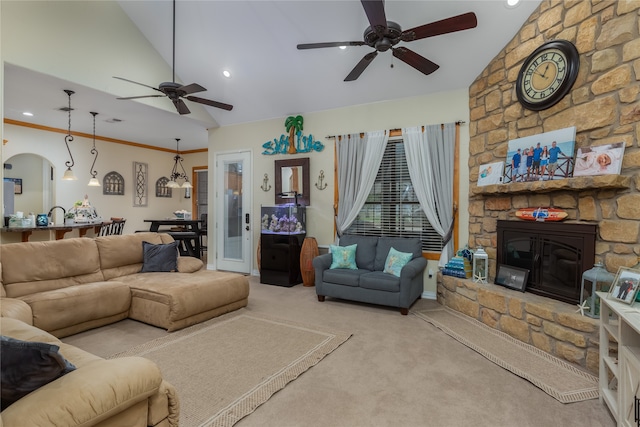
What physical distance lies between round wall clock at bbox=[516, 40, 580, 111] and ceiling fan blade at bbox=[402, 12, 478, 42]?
3.71ft

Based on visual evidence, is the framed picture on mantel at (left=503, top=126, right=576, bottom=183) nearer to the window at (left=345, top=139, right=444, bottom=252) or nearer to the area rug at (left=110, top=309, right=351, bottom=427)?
the window at (left=345, top=139, right=444, bottom=252)

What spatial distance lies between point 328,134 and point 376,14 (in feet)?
9.70

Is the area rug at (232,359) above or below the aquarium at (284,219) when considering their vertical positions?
below

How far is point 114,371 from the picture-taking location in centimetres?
140

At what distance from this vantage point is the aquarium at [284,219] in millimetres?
5336

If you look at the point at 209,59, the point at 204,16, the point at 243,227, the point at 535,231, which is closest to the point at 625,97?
the point at 535,231

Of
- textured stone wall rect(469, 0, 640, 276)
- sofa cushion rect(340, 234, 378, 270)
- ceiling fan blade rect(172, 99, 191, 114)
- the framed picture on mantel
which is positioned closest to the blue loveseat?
sofa cushion rect(340, 234, 378, 270)

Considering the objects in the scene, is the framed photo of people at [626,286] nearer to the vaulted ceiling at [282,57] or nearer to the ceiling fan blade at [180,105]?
the vaulted ceiling at [282,57]

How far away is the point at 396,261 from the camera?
416cm

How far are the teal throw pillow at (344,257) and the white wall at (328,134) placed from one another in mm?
777

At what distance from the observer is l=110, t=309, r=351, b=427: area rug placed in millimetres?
2127

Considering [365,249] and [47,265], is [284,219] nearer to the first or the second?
[365,249]

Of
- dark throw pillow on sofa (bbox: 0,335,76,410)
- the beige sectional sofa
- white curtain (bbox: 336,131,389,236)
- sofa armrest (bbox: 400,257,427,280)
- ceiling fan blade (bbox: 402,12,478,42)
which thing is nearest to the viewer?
dark throw pillow on sofa (bbox: 0,335,76,410)

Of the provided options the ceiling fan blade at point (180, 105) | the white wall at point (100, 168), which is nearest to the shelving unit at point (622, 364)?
the ceiling fan blade at point (180, 105)
